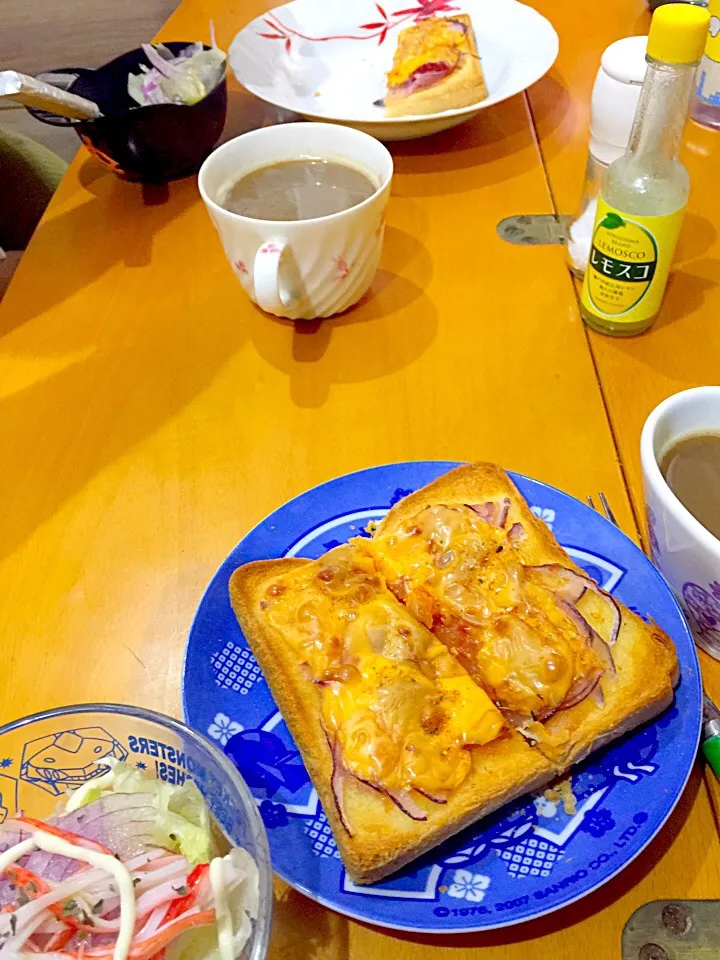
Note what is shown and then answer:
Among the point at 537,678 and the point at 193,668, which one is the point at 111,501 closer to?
the point at 193,668

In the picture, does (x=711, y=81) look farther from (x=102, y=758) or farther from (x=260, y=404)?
(x=102, y=758)

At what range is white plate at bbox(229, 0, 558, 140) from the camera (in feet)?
5.34

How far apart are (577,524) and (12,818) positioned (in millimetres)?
674

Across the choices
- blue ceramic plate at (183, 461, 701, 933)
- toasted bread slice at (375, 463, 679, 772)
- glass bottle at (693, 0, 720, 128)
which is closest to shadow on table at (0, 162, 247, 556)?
blue ceramic plate at (183, 461, 701, 933)

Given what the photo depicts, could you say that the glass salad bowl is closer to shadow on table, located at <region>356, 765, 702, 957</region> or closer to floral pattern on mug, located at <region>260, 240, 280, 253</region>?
shadow on table, located at <region>356, 765, 702, 957</region>

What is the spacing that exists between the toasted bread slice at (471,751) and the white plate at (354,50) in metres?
1.09

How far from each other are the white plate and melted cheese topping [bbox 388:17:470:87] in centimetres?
7

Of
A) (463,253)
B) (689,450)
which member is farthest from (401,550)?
(463,253)

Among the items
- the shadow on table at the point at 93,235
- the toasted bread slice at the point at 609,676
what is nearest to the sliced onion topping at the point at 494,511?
the toasted bread slice at the point at 609,676

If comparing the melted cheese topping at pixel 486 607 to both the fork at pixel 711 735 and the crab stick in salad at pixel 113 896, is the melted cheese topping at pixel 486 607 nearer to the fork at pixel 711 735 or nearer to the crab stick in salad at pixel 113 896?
the fork at pixel 711 735

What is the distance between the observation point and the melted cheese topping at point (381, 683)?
0.71 meters

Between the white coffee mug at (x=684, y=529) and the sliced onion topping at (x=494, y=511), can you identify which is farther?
the sliced onion topping at (x=494, y=511)

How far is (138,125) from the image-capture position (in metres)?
1.39

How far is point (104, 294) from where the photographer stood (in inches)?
52.9
